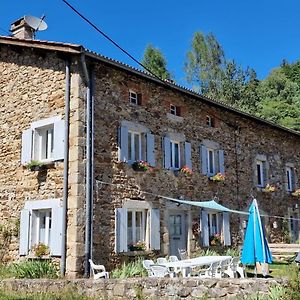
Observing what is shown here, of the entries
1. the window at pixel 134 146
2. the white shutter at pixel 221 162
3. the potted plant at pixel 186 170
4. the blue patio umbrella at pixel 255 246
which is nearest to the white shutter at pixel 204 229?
the potted plant at pixel 186 170

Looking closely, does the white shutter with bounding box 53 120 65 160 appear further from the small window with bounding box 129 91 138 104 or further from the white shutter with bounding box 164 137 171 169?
the white shutter with bounding box 164 137 171 169

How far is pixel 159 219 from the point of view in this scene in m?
12.4

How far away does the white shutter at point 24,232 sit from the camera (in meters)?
11.3

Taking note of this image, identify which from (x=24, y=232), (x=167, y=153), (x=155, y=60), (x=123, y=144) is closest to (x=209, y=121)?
(x=167, y=153)

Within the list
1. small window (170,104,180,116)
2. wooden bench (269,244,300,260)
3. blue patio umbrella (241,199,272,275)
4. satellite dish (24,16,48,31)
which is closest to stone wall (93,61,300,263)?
small window (170,104,180,116)

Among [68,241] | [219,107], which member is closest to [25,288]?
[68,241]

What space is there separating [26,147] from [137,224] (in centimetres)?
371

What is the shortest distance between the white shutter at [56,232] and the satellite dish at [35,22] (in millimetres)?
5914

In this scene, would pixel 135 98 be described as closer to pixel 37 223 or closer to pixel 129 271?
pixel 37 223

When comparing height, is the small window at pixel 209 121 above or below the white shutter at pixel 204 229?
above

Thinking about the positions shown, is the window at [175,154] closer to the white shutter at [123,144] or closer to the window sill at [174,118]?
the window sill at [174,118]

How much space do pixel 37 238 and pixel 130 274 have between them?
9.02ft

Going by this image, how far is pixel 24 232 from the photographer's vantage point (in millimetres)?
11391

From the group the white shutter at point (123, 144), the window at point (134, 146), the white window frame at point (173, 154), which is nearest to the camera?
the white shutter at point (123, 144)
